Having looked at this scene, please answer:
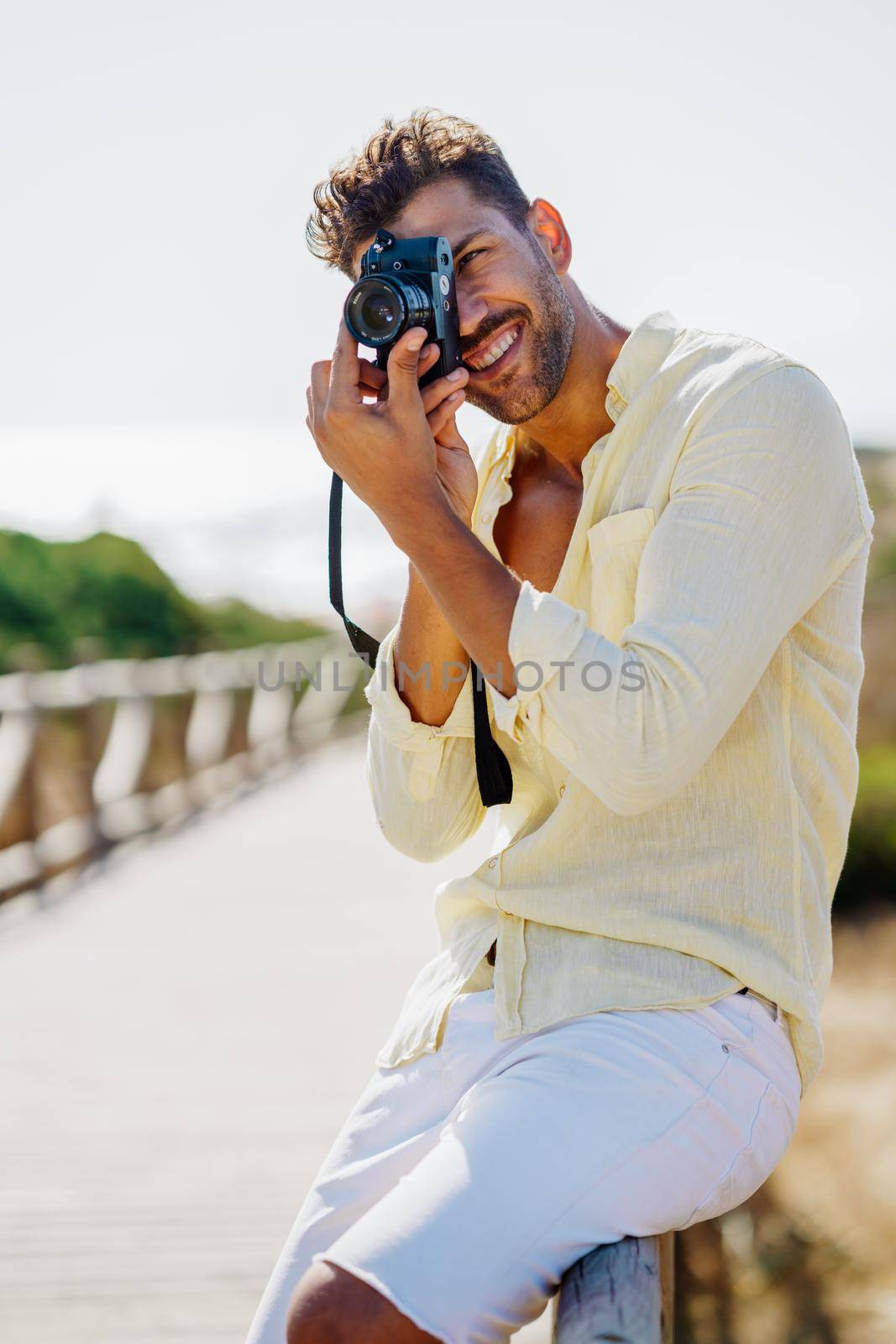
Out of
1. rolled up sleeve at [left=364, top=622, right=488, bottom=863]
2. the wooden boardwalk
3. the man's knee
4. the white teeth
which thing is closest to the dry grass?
the wooden boardwalk

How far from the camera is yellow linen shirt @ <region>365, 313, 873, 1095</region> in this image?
1.37 m

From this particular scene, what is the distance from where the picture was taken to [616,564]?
1623mm

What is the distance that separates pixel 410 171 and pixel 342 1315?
1.46 m

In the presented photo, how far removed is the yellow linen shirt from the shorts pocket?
0.10 meters

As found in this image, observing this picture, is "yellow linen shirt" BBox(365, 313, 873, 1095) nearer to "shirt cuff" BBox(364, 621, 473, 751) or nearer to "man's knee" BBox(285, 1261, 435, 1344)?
"shirt cuff" BBox(364, 621, 473, 751)

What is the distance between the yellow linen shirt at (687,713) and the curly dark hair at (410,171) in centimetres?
36

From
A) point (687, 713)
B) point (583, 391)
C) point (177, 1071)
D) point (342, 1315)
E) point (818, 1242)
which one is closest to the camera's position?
point (342, 1315)

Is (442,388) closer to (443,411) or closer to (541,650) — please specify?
(443,411)

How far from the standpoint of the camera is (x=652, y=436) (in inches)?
64.1

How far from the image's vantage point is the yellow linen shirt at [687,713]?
1370 mm

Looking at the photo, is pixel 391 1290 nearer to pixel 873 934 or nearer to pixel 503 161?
pixel 503 161

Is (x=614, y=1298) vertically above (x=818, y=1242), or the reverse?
(x=614, y=1298)

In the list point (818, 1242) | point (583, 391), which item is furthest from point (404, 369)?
point (818, 1242)

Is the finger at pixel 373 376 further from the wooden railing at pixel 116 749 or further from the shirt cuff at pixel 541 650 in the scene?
the wooden railing at pixel 116 749
